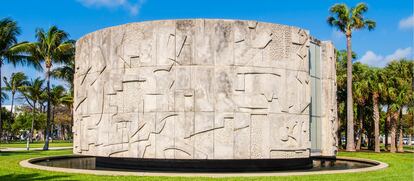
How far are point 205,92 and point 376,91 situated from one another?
89.7 ft

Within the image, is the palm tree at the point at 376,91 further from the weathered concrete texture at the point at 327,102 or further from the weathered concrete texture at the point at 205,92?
the weathered concrete texture at the point at 205,92

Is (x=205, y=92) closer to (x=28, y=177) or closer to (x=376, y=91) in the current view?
(x=28, y=177)

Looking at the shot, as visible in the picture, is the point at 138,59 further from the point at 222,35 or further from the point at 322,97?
the point at 322,97

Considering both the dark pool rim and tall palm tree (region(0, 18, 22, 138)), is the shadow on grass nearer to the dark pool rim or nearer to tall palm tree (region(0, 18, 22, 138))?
the dark pool rim

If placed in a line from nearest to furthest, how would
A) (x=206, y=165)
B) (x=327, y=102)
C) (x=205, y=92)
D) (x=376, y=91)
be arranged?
(x=205, y=92), (x=206, y=165), (x=327, y=102), (x=376, y=91)

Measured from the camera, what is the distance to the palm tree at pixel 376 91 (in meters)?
39.1

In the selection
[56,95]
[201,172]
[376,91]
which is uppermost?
[376,91]

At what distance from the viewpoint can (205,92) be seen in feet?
53.6

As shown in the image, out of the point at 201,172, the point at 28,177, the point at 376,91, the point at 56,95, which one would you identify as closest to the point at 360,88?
the point at 376,91

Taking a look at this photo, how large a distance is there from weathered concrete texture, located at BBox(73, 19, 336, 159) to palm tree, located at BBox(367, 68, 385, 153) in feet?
78.0

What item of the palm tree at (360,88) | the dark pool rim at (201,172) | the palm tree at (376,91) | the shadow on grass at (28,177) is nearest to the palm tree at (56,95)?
the dark pool rim at (201,172)

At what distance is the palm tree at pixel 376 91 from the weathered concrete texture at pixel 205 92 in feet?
78.0

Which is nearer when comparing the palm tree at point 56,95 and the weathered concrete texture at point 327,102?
the weathered concrete texture at point 327,102

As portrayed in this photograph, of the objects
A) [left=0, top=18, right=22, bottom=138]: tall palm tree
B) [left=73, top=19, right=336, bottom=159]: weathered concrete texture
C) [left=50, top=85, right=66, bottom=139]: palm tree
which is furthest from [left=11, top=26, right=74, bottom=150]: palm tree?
[left=73, top=19, right=336, bottom=159]: weathered concrete texture
